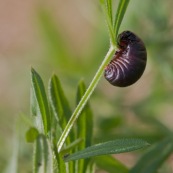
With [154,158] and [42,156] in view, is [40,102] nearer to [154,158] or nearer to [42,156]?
[42,156]

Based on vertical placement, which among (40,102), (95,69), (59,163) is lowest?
(59,163)

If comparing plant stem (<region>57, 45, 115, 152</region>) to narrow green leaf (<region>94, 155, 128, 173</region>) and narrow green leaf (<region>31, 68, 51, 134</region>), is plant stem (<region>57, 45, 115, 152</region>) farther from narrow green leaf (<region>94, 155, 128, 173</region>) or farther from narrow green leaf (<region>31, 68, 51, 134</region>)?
narrow green leaf (<region>94, 155, 128, 173</region>)

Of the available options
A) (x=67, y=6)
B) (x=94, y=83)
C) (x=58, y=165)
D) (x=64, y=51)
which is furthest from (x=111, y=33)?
(x=67, y=6)

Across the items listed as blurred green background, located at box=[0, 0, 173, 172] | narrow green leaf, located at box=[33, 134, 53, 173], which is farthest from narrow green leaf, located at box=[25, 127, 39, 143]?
blurred green background, located at box=[0, 0, 173, 172]

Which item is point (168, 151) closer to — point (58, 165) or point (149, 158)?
point (149, 158)

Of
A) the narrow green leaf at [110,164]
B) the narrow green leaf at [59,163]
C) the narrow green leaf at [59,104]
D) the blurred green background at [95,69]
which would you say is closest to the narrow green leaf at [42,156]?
the narrow green leaf at [59,163]

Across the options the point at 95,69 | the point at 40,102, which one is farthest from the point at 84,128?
the point at 95,69
